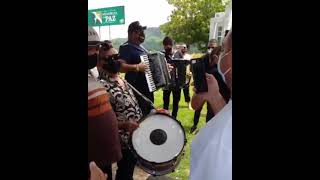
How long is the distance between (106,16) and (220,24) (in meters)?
0.81

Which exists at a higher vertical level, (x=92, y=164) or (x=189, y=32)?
(x=189, y=32)

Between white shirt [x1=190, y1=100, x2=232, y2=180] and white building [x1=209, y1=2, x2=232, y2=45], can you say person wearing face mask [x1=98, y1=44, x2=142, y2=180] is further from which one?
white building [x1=209, y1=2, x2=232, y2=45]

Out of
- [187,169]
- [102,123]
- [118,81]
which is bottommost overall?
[187,169]

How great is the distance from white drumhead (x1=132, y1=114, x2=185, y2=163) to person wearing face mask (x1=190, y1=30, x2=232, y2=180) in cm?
13

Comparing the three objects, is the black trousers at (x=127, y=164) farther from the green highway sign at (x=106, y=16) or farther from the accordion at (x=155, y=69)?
the green highway sign at (x=106, y=16)

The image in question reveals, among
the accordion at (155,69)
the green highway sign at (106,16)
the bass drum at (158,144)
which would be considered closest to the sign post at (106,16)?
the green highway sign at (106,16)

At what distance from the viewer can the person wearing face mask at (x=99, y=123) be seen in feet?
10.2

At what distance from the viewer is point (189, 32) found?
308 centimetres

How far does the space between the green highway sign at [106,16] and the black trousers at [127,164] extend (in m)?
0.92

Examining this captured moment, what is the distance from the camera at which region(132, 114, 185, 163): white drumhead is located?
3.13 metres
